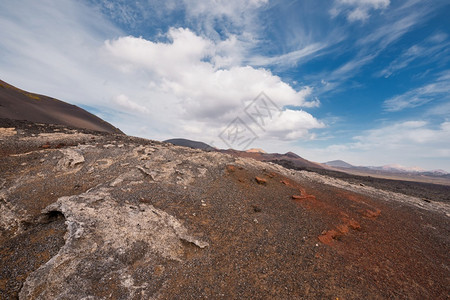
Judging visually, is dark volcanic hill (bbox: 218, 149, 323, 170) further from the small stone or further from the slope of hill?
the slope of hill

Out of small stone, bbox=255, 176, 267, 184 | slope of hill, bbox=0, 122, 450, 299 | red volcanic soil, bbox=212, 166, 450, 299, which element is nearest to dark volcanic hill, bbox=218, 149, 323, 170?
small stone, bbox=255, 176, 267, 184

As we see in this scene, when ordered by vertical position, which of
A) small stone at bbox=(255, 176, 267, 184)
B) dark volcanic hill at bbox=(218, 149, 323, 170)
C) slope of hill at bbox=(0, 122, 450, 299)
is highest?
dark volcanic hill at bbox=(218, 149, 323, 170)

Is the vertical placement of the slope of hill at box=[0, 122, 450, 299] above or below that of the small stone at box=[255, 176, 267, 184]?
below

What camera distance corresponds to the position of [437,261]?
1100 centimetres

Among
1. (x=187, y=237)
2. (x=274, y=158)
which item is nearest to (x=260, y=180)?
(x=187, y=237)

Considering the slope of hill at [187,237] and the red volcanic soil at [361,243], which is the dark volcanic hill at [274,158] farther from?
the slope of hill at [187,237]

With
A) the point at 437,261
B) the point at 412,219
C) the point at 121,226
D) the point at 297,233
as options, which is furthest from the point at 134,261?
the point at 412,219

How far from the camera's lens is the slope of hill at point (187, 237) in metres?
7.59

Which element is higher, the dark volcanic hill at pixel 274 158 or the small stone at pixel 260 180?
the dark volcanic hill at pixel 274 158

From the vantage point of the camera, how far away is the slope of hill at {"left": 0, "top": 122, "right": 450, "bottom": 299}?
7.59m

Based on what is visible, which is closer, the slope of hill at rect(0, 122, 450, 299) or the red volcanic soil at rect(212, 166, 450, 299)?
the slope of hill at rect(0, 122, 450, 299)

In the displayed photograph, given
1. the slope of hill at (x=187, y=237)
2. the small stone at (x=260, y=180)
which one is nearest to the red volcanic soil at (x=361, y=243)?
the slope of hill at (x=187, y=237)

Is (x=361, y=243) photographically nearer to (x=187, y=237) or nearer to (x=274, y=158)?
(x=187, y=237)

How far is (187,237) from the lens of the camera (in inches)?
399
